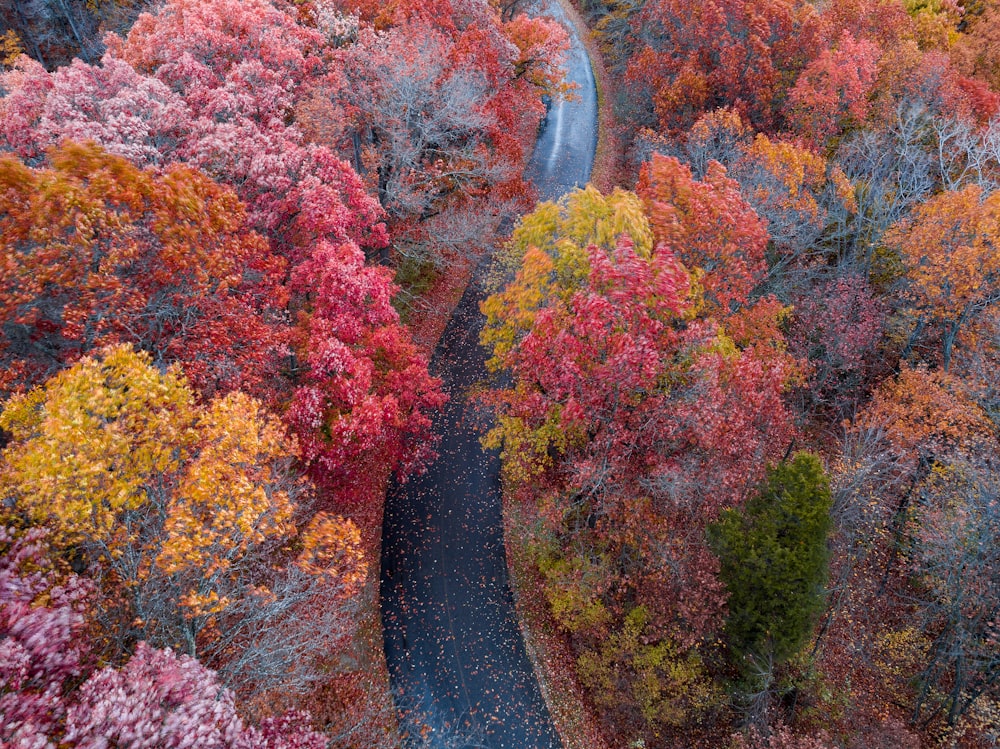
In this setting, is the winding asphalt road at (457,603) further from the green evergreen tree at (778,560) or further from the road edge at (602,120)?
the road edge at (602,120)

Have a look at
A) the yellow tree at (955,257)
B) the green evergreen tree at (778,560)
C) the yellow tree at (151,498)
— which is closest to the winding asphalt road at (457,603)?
the yellow tree at (151,498)

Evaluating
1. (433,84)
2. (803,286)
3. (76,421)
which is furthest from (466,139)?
(76,421)

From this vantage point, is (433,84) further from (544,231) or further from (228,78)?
(544,231)

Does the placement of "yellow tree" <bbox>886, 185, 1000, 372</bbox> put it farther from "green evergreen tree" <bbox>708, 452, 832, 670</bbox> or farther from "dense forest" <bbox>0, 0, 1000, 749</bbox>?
"green evergreen tree" <bbox>708, 452, 832, 670</bbox>

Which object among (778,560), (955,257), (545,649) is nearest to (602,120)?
(955,257)

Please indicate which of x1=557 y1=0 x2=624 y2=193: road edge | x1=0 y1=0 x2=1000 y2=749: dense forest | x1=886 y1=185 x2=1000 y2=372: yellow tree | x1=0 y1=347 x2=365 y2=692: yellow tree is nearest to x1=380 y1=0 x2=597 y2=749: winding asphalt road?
x1=0 y1=0 x2=1000 y2=749: dense forest

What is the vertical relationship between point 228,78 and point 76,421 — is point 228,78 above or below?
above
